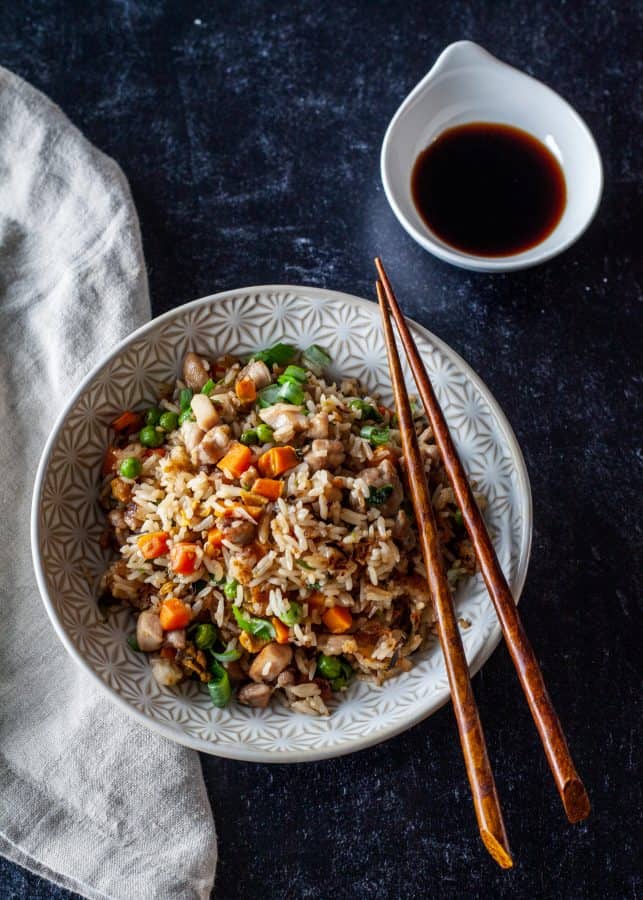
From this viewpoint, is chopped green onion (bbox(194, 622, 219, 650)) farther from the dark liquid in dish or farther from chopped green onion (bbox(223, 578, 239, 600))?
the dark liquid in dish

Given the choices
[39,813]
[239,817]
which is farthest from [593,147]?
[39,813]

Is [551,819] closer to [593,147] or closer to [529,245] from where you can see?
[529,245]

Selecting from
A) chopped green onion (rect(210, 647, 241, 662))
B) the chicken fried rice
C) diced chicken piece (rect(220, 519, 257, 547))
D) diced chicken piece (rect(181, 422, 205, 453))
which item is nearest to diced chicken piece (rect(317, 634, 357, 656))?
the chicken fried rice

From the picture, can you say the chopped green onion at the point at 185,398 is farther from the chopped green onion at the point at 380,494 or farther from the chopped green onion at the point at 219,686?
the chopped green onion at the point at 219,686

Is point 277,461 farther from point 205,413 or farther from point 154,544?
point 154,544

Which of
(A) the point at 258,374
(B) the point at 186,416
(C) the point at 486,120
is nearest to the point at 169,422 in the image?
(B) the point at 186,416

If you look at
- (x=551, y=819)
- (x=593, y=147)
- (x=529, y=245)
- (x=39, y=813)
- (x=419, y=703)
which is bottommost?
(x=551, y=819)

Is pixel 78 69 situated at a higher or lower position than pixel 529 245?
higher
